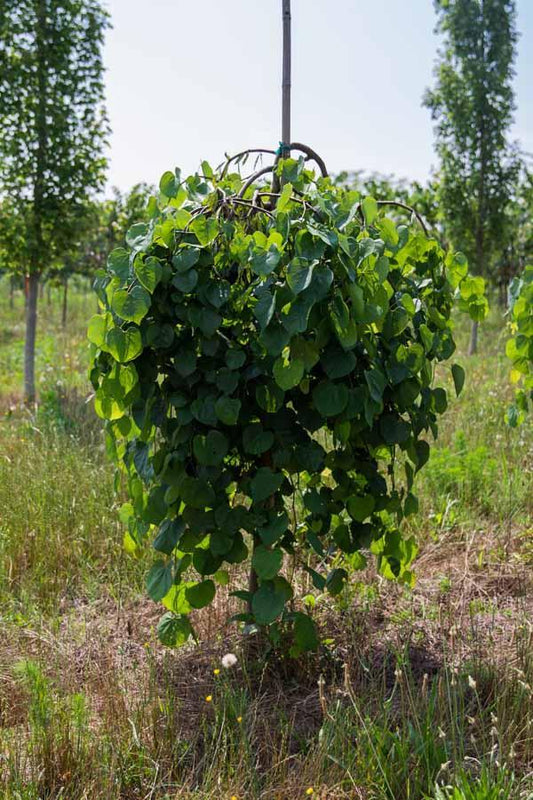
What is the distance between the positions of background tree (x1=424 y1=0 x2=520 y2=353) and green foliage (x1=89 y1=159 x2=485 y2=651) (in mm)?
9574

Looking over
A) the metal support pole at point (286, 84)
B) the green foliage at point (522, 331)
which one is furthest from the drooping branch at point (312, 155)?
the green foliage at point (522, 331)

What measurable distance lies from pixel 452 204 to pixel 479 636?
9755 mm

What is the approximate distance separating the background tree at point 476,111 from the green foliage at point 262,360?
31.4 feet

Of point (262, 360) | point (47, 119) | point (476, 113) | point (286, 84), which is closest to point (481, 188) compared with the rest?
point (476, 113)

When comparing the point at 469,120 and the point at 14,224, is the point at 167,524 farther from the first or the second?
the point at 469,120

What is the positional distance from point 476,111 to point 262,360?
1030 cm

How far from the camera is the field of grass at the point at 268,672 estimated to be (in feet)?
5.65

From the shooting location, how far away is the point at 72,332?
473 inches

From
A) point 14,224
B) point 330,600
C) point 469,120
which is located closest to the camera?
point 330,600

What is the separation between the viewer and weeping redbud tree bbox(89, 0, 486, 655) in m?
1.78

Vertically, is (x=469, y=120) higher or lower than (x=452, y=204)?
higher

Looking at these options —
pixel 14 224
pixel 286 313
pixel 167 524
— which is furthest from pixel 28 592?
pixel 14 224

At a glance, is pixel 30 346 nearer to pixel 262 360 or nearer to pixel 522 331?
pixel 522 331

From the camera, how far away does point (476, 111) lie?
10844mm
